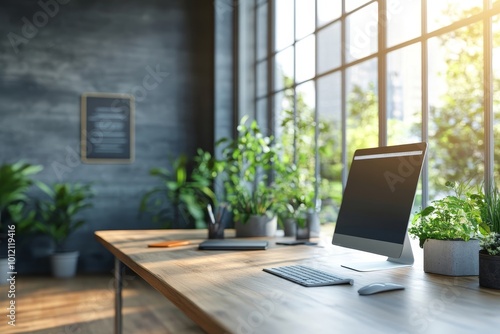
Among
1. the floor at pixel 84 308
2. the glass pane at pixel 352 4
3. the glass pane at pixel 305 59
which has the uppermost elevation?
the glass pane at pixel 352 4

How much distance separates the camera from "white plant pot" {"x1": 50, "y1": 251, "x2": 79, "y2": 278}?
5931 mm

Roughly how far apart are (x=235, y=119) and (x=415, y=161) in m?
4.49

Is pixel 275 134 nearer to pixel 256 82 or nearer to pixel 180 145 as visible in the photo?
pixel 256 82

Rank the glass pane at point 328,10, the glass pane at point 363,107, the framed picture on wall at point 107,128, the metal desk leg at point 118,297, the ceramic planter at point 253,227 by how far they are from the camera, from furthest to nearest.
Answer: the glass pane at point 363,107 → the framed picture on wall at point 107,128 → the glass pane at point 328,10 → the ceramic planter at point 253,227 → the metal desk leg at point 118,297

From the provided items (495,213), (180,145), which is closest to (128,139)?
(180,145)

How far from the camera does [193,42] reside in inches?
262

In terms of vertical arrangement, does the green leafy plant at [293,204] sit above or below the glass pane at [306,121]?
below

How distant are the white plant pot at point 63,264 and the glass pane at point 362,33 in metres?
3.53

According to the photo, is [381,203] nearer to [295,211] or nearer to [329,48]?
[295,211]

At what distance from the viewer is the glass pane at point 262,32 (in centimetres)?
585

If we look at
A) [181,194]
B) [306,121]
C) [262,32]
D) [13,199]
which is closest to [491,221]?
[306,121]

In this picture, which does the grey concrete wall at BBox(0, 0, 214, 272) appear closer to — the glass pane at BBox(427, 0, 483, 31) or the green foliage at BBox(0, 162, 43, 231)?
the green foliage at BBox(0, 162, 43, 231)

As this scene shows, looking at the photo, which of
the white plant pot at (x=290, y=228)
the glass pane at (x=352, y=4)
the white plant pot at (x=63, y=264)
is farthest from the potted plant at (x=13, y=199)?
the glass pane at (x=352, y=4)

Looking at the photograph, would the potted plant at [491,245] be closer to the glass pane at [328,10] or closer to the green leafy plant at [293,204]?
the green leafy plant at [293,204]
